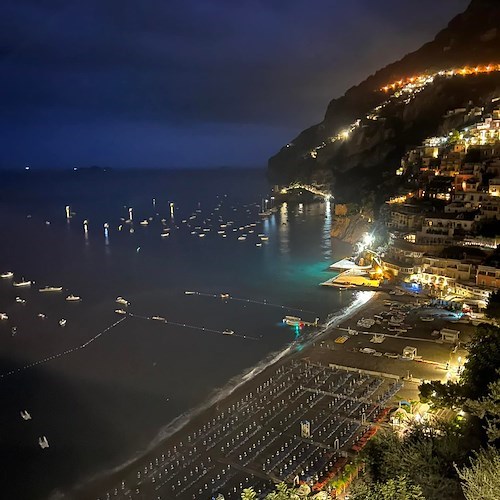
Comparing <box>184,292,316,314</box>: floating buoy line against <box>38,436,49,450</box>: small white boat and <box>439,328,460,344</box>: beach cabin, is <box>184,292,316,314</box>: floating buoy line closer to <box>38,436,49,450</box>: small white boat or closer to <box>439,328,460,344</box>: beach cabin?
<box>439,328,460,344</box>: beach cabin

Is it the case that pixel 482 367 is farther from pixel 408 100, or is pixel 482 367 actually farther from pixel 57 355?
pixel 408 100

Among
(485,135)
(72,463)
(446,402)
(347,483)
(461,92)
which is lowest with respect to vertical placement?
(72,463)

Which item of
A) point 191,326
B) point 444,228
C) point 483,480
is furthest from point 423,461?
point 444,228

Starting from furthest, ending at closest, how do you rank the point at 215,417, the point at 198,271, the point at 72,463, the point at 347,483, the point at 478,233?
the point at 198,271 < the point at 478,233 < the point at 215,417 < the point at 72,463 < the point at 347,483

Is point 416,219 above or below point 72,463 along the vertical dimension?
above

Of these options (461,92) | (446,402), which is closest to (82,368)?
(446,402)

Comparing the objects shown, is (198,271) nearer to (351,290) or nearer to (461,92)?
(351,290)
